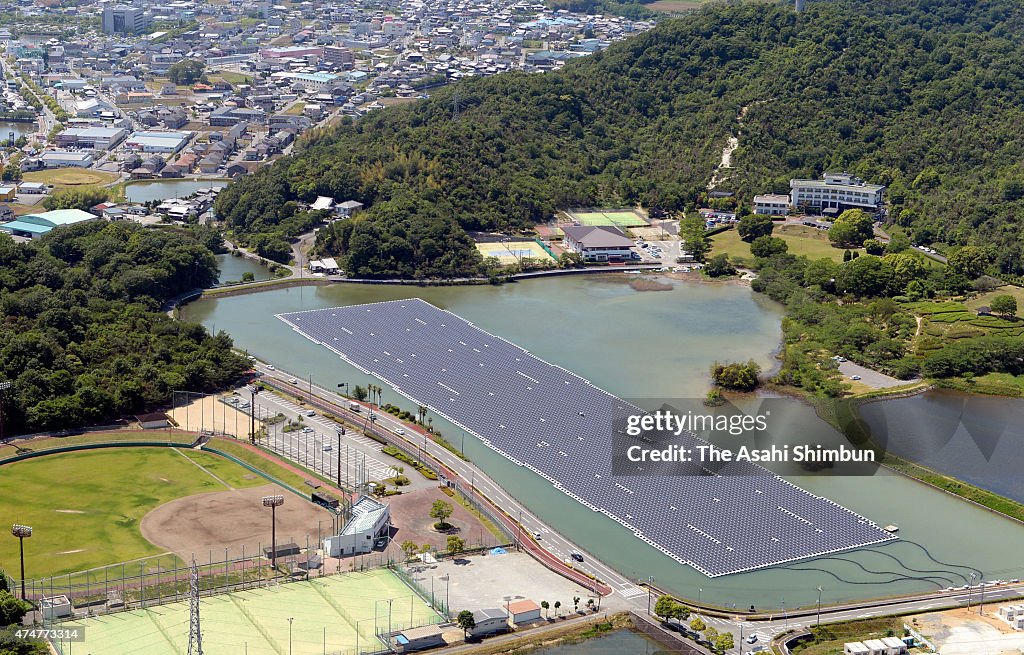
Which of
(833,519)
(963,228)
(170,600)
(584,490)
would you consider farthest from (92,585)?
(963,228)

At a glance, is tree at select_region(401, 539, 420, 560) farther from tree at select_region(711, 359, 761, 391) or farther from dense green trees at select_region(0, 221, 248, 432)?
tree at select_region(711, 359, 761, 391)

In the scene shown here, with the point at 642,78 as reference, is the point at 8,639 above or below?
below

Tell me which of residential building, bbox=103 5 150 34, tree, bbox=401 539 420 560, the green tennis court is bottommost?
tree, bbox=401 539 420 560

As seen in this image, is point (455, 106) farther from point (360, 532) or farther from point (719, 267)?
point (360, 532)

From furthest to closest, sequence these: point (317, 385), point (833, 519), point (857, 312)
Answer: point (857, 312)
point (317, 385)
point (833, 519)

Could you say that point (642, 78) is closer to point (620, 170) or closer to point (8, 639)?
point (620, 170)

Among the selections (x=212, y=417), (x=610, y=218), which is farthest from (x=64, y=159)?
(x=212, y=417)

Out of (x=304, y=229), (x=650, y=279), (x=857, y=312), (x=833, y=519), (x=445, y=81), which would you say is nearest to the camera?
(x=833, y=519)

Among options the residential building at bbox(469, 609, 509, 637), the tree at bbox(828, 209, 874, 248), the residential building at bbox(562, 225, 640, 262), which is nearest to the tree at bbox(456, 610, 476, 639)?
the residential building at bbox(469, 609, 509, 637)
